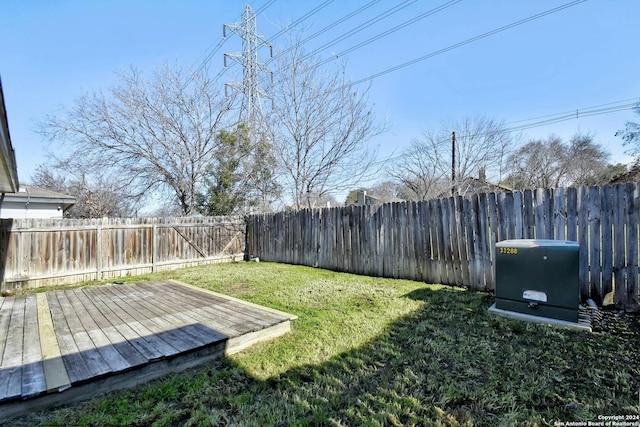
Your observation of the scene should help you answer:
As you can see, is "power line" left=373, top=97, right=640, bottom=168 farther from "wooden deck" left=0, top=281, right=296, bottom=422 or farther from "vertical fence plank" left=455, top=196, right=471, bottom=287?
"wooden deck" left=0, top=281, right=296, bottom=422

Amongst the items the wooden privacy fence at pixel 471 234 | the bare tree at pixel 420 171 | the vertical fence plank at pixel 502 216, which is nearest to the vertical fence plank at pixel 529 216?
the wooden privacy fence at pixel 471 234

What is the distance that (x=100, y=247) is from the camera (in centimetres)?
684

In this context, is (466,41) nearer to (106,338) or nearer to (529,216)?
(529,216)

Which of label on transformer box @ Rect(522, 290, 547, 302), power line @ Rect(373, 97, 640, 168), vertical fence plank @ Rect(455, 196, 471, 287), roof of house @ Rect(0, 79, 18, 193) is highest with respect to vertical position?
power line @ Rect(373, 97, 640, 168)

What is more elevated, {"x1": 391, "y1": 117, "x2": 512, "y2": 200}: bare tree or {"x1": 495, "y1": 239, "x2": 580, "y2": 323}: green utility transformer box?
{"x1": 391, "y1": 117, "x2": 512, "y2": 200}: bare tree

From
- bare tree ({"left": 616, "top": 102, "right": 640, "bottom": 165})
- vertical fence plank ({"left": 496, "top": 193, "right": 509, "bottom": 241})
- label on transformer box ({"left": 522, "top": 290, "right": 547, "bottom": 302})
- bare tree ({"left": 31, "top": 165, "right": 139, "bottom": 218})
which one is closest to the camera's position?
label on transformer box ({"left": 522, "top": 290, "right": 547, "bottom": 302})

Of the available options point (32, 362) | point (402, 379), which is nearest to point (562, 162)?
point (402, 379)

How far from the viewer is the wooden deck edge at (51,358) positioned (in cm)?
201

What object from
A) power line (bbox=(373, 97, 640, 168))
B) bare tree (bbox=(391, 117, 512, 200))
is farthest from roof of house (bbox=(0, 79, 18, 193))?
bare tree (bbox=(391, 117, 512, 200))

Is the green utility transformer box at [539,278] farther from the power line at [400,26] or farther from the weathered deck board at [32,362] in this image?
the power line at [400,26]

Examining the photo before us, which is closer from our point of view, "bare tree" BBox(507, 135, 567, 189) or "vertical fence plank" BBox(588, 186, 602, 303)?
"vertical fence plank" BBox(588, 186, 602, 303)

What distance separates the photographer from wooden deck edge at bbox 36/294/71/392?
2.01 m

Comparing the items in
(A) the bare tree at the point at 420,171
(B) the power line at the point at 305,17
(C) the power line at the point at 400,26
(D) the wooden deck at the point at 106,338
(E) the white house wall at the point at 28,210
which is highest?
A: (B) the power line at the point at 305,17

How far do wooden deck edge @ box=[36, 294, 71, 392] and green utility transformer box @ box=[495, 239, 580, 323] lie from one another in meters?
4.23
